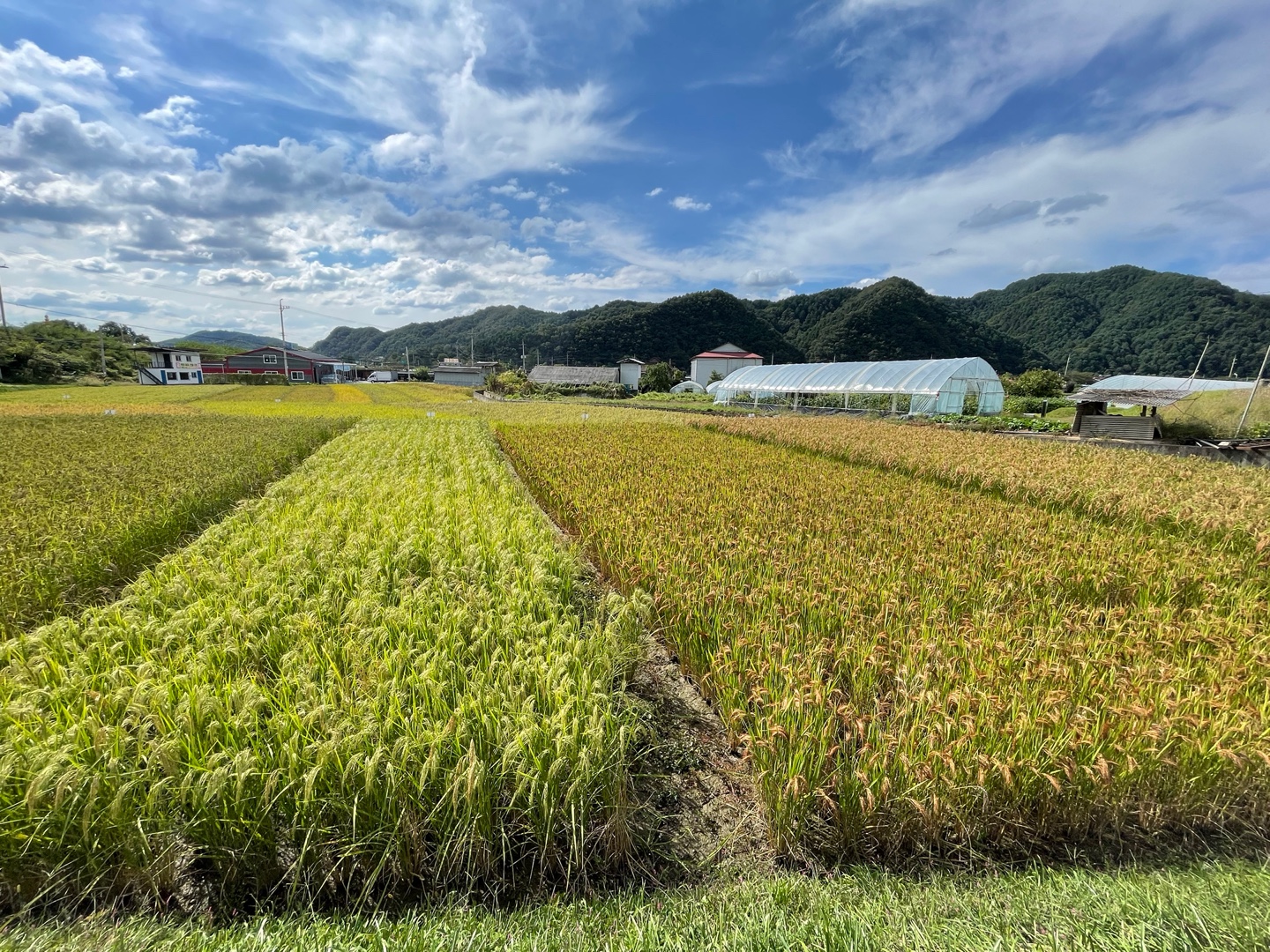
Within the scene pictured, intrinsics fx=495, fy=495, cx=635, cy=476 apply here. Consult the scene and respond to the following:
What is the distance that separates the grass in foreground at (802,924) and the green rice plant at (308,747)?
19cm

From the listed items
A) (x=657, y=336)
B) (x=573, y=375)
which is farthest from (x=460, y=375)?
(x=657, y=336)

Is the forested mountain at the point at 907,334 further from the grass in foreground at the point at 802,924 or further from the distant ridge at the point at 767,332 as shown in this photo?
the grass in foreground at the point at 802,924

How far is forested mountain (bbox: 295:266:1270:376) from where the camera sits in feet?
197

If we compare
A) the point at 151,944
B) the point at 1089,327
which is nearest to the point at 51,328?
the point at 151,944

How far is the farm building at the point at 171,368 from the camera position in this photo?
193ft

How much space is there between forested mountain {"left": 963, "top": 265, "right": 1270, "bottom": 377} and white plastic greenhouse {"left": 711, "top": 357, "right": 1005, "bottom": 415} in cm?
4594

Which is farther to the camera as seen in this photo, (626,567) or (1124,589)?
(626,567)

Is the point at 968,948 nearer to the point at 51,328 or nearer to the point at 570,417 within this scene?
the point at 570,417

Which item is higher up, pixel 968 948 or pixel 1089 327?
pixel 1089 327

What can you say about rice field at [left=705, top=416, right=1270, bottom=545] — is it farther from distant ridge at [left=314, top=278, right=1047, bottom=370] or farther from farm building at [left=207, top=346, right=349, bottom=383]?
farm building at [left=207, top=346, right=349, bottom=383]

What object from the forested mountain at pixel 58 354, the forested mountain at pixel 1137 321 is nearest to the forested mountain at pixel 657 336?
the forested mountain at pixel 1137 321

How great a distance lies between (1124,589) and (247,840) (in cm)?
623

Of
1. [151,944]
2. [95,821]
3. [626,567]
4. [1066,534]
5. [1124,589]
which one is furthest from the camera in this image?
[1066,534]

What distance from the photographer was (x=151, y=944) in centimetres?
168
